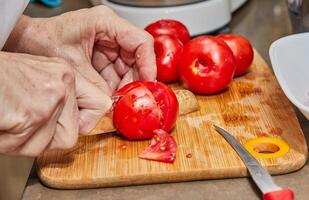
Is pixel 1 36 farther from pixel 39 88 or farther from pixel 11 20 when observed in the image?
pixel 39 88

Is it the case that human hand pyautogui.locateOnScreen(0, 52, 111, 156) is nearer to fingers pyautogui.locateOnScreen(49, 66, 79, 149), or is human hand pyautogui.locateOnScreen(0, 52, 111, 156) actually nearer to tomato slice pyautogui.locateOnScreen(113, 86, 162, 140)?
fingers pyautogui.locateOnScreen(49, 66, 79, 149)

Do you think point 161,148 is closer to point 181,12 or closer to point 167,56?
point 167,56

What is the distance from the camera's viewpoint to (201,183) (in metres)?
0.83

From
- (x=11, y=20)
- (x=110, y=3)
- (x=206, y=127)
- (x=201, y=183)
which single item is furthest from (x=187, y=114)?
(x=110, y=3)

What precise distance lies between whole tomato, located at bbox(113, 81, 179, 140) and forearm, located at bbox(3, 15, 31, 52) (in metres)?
0.20

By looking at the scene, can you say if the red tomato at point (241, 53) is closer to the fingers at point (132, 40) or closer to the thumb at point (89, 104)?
the fingers at point (132, 40)

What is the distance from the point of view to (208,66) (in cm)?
104

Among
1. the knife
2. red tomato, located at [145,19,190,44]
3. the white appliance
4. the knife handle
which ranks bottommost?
the white appliance

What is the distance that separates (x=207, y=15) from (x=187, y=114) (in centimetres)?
40

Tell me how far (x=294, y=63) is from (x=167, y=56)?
0.77 feet

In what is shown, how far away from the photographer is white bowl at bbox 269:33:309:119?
90 centimetres

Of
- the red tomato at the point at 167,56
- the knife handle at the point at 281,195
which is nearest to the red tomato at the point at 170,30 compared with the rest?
the red tomato at the point at 167,56

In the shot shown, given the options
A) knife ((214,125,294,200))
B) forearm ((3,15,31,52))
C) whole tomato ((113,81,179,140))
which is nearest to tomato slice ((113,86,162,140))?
whole tomato ((113,81,179,140))

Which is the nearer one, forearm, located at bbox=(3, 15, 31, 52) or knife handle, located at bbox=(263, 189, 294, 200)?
knife handle, located at bbox=(263, 189, 294, 200)
